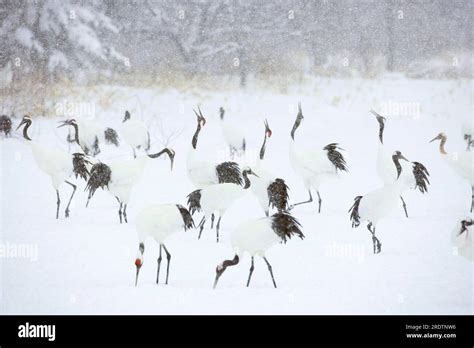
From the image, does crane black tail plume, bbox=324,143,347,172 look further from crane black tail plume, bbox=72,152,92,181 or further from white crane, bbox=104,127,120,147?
white crane, bbox=104,127,120,147

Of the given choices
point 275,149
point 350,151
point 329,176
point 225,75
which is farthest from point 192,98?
point 329,176

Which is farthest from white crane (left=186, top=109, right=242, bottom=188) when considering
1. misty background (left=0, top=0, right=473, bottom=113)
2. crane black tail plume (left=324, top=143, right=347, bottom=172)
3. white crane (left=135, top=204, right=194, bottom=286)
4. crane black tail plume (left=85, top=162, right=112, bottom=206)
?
misty background (left=0, top=0, right=473, bottom=113)

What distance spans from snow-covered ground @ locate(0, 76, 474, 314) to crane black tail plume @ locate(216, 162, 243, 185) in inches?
18.9

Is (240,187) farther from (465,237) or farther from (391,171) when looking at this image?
(465,237)

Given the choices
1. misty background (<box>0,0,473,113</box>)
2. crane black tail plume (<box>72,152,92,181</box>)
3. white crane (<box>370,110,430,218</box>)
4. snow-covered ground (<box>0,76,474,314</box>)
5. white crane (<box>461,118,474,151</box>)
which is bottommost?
snow-covered ground (<box>0,76,474,314</box>)

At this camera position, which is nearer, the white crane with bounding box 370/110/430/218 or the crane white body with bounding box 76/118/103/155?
the white crane with bounding box 370/110/430/218

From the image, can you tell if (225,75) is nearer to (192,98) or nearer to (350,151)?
(192,98)

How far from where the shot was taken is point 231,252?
5.69m

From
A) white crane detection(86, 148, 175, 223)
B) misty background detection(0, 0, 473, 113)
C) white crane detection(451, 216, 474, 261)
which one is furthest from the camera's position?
misty background detection(0, 0, 473, 113)

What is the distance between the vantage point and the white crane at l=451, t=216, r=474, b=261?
5.04m

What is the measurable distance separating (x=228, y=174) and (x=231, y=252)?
0.80 meters

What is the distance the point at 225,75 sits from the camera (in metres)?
12.4

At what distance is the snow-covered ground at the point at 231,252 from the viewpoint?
16.1 ft

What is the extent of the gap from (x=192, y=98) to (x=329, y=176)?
5.27 metres
